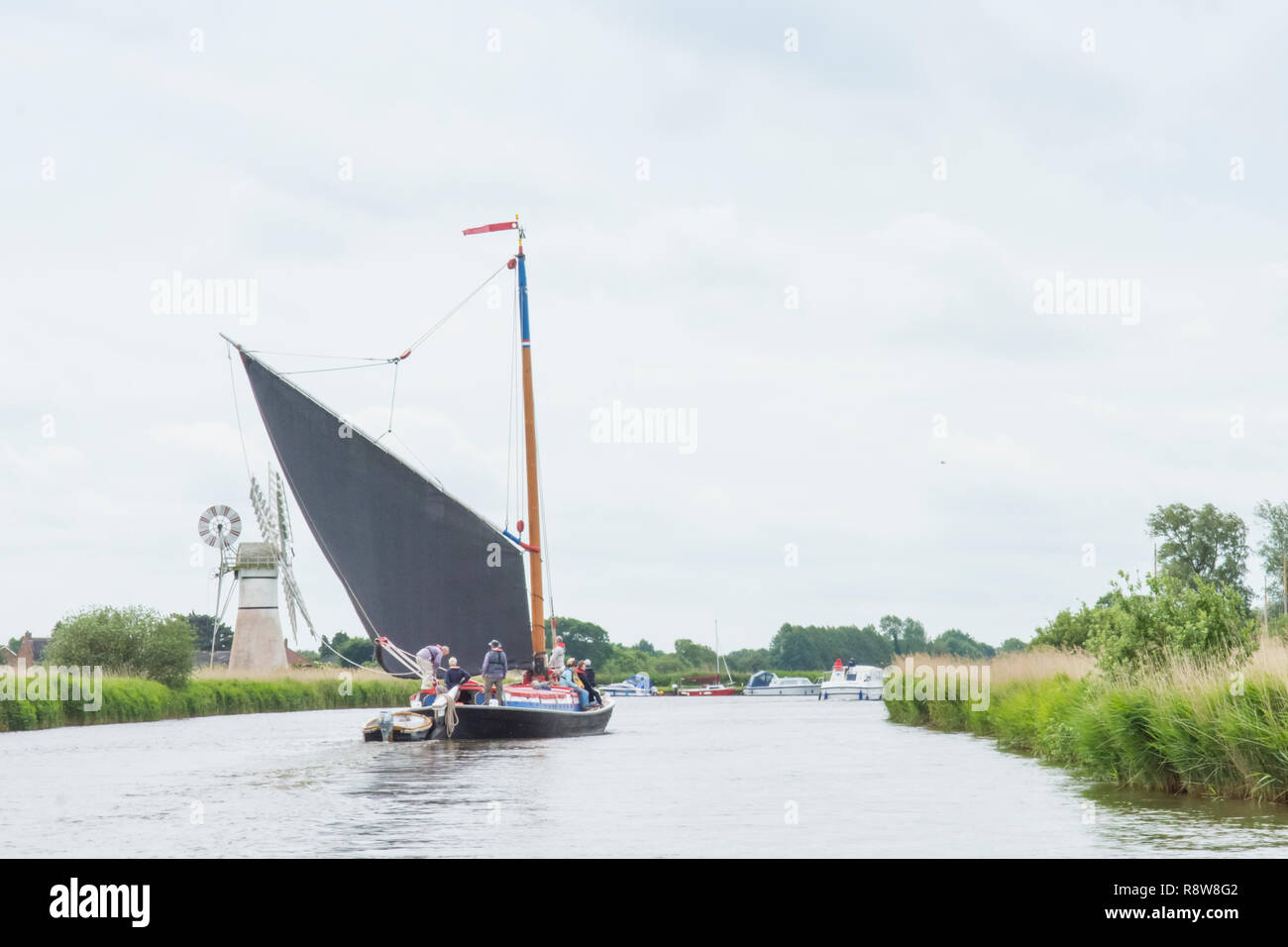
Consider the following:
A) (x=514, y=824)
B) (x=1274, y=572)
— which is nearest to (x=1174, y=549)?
(x=1274, y=572)

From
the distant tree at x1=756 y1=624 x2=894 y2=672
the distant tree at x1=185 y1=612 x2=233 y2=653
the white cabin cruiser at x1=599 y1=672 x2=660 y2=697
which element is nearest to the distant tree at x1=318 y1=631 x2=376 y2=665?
the distant tree at x1=185 y1=612 x2=233 y2=653

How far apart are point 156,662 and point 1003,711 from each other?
35260 mm

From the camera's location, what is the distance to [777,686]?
415 feet

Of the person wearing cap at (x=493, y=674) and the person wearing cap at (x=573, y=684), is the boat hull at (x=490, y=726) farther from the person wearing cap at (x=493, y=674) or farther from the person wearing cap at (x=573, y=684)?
the person wearing cap at (x=573, y=684)

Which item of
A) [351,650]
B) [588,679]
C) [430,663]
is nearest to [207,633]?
[351,650]

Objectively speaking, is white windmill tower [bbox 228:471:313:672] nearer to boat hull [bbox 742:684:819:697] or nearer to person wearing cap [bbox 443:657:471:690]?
person wearing cap [bbox 443:657:471:690]

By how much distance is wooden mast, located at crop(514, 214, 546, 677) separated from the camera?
38.8 meters

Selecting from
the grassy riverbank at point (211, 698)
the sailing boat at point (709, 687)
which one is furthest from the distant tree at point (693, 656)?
the grassy riverbank at point (211, 698)

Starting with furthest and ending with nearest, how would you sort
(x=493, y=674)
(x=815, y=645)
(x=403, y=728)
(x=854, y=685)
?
(x=815, y=645)
(x=854, y=685)
(x=403, y=728)
(x=493, y=674)

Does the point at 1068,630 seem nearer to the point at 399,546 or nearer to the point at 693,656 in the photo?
the point at 399,546

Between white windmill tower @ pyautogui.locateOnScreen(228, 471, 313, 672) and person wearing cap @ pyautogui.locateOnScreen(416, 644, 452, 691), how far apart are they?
37029 millimetres

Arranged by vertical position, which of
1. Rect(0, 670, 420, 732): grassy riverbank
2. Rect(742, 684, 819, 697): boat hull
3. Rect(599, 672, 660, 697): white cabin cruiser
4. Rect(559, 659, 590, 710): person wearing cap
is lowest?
Rect(742, 684, 819, 697): boat hull

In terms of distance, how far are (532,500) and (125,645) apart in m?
21.8
